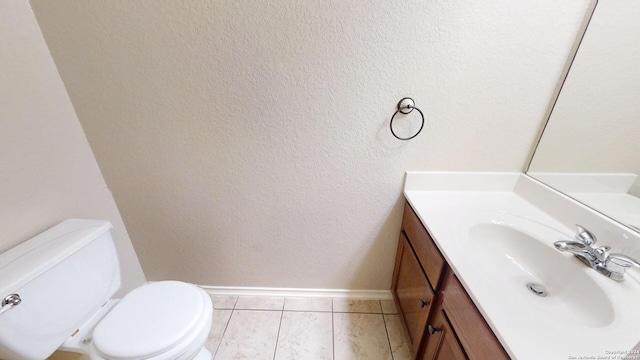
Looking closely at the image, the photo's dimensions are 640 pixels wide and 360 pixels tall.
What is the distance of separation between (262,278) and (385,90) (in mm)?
1288

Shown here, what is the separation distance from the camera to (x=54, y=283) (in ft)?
2.81

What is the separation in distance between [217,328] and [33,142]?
1.23 metres

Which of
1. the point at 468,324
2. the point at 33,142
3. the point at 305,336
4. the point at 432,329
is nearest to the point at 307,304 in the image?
the point at 305,336

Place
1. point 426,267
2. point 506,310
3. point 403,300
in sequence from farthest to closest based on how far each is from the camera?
1. point 403,300
2. point 426,267
3. point 506,310

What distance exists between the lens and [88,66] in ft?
3.47

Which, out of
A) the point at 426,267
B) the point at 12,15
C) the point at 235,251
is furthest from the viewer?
the point at 235,251

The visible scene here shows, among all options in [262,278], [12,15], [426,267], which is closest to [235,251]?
[262,278]

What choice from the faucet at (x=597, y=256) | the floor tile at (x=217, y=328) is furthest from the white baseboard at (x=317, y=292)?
the faucet at (x=597, y=256)

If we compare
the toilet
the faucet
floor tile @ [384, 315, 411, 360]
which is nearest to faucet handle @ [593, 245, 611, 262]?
the faucet

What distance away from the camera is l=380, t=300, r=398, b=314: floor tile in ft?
4.91

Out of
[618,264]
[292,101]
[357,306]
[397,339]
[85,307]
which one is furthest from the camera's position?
[357,306]

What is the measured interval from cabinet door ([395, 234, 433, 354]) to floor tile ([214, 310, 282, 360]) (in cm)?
72

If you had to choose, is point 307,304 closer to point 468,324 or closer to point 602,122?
point 468,324

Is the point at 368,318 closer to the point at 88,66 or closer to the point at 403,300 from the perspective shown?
the point at 403,300
